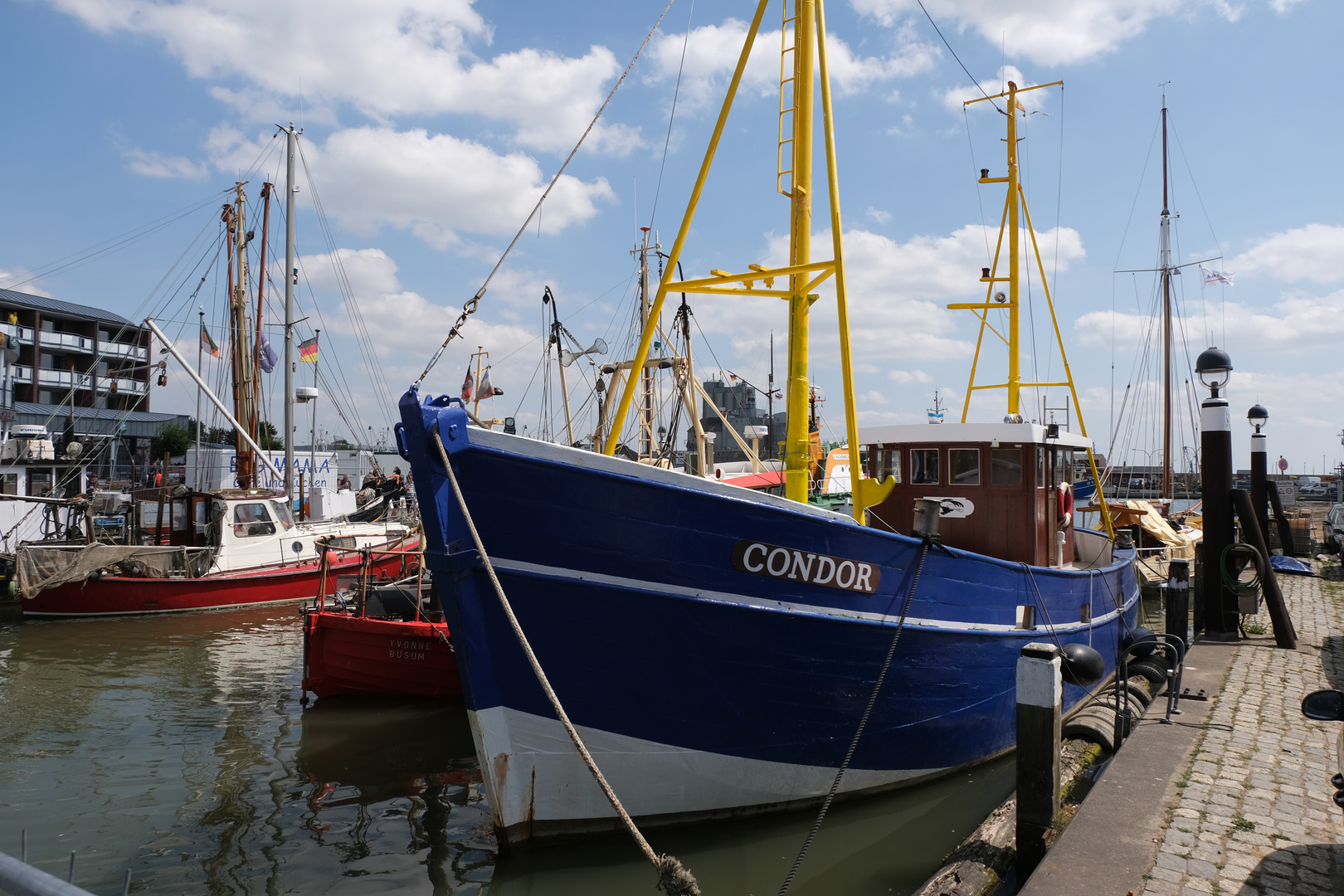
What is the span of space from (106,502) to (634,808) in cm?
2085

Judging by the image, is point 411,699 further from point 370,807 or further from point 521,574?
point 521,574

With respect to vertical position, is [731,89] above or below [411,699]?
above

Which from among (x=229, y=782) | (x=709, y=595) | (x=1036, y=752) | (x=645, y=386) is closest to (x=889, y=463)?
(x=1036, y=752)

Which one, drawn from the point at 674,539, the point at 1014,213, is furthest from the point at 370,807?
the point at 1014,213

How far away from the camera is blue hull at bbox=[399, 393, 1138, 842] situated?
539cm

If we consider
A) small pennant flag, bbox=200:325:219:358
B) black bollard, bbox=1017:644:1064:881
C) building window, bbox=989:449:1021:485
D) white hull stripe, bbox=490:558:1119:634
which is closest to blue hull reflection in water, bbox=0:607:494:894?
white hull stripe, bbox=490:558:1119:634

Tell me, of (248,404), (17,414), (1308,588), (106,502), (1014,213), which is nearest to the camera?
(1014,213)

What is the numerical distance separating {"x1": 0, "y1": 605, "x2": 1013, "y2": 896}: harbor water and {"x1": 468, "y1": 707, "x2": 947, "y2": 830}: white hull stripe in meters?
0.31

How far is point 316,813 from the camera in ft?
24.4

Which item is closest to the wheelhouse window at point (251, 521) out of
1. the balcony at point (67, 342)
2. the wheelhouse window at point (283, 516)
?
the wheelhouse window at point (283, 516)

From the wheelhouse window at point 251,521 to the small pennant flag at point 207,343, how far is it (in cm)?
681

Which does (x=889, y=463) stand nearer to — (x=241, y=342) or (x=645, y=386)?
(x=645, y=386)

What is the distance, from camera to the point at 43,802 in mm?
7641

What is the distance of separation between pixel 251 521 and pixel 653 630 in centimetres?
1662
